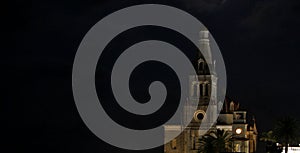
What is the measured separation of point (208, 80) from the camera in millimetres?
108938

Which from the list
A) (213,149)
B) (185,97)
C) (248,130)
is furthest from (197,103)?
(213,149)

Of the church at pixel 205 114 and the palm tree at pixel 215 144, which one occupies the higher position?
the church at pixel 205 114

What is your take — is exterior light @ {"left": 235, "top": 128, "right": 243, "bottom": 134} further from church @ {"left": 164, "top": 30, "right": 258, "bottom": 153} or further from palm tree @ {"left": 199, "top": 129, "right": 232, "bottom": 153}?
palm tree @ {"left": 199, "top": 129, "right": 232, "bottom": 153}

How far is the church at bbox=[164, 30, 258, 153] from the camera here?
343 feet

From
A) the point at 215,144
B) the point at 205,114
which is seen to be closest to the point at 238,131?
the point at 205,114

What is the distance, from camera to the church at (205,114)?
104438 mm

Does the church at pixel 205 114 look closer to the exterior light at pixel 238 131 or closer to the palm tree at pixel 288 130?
the exterior light at pixel 238 131

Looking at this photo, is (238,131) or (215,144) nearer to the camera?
(215,144)

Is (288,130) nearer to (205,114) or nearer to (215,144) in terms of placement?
(215,144)

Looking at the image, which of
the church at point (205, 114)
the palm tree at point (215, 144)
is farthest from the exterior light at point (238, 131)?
the palm tree at point (215, 144)

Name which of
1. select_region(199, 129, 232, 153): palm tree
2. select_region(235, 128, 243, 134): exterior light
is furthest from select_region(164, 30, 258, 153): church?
select_region(199, 129, 232, 153): palm tree

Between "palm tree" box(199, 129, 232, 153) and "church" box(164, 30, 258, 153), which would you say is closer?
"palm tree" box(199, 129, 232, 153)

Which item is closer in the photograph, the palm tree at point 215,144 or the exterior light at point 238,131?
the palm tree at point 215,144

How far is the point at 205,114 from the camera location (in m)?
107
